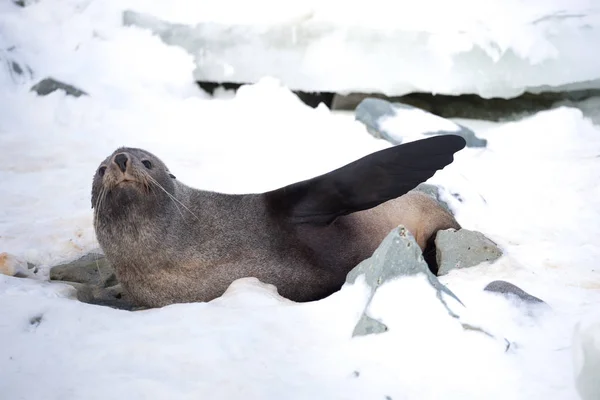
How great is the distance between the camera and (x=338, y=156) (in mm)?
5246

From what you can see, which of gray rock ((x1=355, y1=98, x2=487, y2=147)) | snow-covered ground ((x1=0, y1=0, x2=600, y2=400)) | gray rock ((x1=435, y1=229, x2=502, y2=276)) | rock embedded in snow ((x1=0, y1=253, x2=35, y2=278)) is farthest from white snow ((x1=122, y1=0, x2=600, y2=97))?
rock embedded in snow ((x1=0, y1=253, x2=35, y2=278))

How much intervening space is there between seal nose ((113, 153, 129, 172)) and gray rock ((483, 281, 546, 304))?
5.14 ft

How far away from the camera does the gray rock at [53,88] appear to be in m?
6.38

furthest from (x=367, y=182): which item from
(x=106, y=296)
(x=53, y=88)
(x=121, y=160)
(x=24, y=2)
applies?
(x=24, y=2)

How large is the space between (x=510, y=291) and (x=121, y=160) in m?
1.68

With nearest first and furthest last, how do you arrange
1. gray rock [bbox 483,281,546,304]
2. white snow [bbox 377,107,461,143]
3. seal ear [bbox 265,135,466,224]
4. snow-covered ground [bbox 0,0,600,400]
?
snow-covered ground [bbox 0,0,600,400], gray rock [bbox 483,281,546,304], seal ear [bbox 265,135,466,224], white snow [bbox 377,107,461,143]

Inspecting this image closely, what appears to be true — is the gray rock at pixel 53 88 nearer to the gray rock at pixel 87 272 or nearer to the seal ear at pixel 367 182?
the gray rock at pixel 87 272

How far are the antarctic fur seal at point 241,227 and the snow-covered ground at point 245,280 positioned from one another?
0.80 feet

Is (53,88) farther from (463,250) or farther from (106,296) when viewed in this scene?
(463,250)

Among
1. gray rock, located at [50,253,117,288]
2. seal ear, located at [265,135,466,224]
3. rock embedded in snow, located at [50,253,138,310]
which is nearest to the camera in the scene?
seal ear, located at [265,135,466,224]

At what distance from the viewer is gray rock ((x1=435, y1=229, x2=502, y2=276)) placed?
3305 mm

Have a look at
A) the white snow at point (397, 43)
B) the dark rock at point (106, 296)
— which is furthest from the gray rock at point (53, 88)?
the dark rock at point (106, 296)

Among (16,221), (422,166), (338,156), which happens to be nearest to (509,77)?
(338,156)

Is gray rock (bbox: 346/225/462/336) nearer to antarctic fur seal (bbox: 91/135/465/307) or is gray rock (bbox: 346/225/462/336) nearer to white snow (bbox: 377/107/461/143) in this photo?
antarctic fur seal (bbox: 91/135/465/307)
